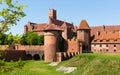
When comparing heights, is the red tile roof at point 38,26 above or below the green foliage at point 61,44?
above

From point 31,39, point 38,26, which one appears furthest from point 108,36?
point 38,26

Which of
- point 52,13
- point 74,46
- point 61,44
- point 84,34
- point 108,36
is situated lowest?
point 74,46

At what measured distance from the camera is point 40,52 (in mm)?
71250

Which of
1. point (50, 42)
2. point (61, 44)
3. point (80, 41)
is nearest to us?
point (50, 42)

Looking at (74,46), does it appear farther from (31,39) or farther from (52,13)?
(52,13)

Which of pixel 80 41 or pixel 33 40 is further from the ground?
pixel 33 40

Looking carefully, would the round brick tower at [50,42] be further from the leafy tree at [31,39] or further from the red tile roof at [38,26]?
the red tile roof at [38,26]

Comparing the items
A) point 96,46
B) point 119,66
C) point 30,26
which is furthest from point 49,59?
point 30,26

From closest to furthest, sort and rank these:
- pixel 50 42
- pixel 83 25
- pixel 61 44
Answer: pixel 50 42, pixel 61 44, pixel 83 25

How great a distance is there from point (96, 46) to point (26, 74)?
42075 millimetres

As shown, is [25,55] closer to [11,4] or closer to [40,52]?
[40,52]

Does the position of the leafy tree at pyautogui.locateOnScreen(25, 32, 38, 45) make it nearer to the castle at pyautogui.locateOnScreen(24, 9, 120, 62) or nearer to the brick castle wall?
the castle at pyautogui.locateOnScreen(24, 9, 120, 62)

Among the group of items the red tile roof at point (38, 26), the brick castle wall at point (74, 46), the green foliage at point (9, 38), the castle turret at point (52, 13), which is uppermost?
the castle turret at point (52, 13)

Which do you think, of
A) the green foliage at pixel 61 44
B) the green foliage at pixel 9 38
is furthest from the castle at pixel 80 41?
the green foliage at pixel 9 38
